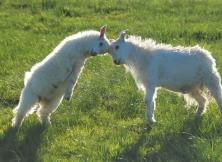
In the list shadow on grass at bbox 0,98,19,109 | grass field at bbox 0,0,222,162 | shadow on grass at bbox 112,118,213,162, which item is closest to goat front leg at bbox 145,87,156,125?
grass field at bbox 0,0,222,162

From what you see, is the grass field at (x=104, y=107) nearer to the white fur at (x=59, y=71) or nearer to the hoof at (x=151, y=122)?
the hoof at (x=151, y=122)

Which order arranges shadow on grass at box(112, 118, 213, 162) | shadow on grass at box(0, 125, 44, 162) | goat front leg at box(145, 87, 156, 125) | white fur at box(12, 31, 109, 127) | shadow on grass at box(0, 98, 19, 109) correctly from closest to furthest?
1. shadow on grass at box(112, 118, 213, 162)
2. shadow on grass at box(0, 125, 44, 162)
3. white fur at box(12, 31, 109, 127)
4. goat front leg at box(145, 87, 156, 125)
5. shadow on grass at box(0, 98, 19, 109)

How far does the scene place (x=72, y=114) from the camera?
442 inches

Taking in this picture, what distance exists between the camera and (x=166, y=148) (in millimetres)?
9773

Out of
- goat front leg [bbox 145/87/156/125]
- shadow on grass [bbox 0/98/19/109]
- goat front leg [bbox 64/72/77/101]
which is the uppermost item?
goat front leg [bbox 64/72/77/101]

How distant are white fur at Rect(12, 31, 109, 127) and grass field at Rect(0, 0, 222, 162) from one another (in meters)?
0.53

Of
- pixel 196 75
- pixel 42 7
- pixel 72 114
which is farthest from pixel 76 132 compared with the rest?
pixel 42 7

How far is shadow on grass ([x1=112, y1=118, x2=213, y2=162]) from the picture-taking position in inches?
368

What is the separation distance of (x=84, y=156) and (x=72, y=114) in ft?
6.13

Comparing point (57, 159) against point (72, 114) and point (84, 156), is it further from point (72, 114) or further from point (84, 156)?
point (72, 114)

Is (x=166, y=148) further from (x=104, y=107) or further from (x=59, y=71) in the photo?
(x=104, y=107)

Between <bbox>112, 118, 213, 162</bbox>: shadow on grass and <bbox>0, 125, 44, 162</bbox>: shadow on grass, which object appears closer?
<bbox>112, 118, 213, 162</bbox>: shadow on grass

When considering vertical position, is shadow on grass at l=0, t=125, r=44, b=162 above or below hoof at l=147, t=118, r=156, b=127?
below

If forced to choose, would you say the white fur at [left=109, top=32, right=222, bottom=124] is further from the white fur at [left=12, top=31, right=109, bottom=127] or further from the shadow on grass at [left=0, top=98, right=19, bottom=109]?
the shadow on grass at [left=0, top=98, right=19, bottom=109]
